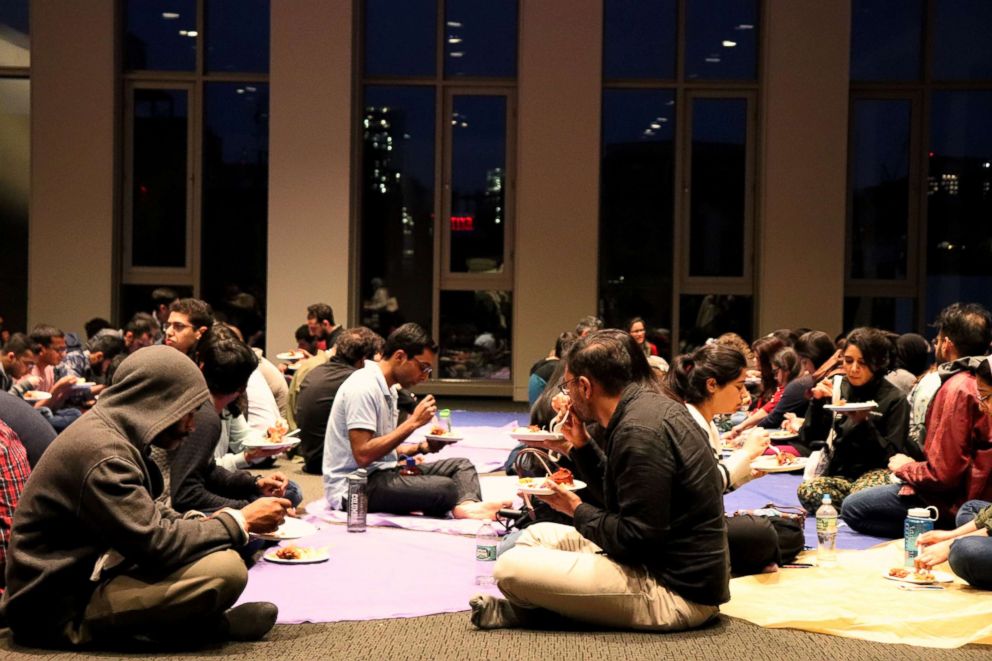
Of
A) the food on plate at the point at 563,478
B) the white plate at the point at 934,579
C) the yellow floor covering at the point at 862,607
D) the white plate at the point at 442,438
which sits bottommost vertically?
the yellow floor covering at the point at 862,607

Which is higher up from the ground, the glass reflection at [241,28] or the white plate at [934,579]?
the glass reflection at [241,28]

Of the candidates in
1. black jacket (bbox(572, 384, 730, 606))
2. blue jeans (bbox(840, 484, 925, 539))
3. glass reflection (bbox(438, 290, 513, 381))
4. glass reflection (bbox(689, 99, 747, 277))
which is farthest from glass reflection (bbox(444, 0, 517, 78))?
black jacket (bbox(572, 384, 730, 606))

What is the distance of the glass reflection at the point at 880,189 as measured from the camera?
1414 cm

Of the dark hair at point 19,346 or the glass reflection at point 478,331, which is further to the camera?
the glass reflection at point 478,331

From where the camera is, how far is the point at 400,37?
1434 centimetres

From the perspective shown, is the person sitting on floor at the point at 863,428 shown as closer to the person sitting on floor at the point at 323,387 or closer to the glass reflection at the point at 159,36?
the person sitting on floor at the point at 323,387

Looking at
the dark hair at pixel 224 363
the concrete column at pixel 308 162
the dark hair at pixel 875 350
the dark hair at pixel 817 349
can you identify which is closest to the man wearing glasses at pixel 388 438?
the dark hair at pixel 224 363

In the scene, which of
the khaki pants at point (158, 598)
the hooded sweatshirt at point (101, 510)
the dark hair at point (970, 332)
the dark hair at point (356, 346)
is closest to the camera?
the hooded sweatshirt at point (101, 510)

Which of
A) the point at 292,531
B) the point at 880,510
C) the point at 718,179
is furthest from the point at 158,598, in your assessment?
the point at 718,179

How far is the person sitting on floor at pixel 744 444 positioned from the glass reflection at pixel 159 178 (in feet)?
34.6

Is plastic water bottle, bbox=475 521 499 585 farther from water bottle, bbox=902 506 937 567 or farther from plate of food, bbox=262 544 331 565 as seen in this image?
water bottle, bbox=902 506 937 567

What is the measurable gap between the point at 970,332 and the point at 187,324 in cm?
408

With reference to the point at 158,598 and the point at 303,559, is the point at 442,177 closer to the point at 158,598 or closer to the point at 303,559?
the point at 303,559

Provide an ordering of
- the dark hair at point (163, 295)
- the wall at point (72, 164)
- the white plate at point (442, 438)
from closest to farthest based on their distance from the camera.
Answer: the white plate at point (442, 438) < the dark hair at point (163, 295) < the wall at point (72, 164)
